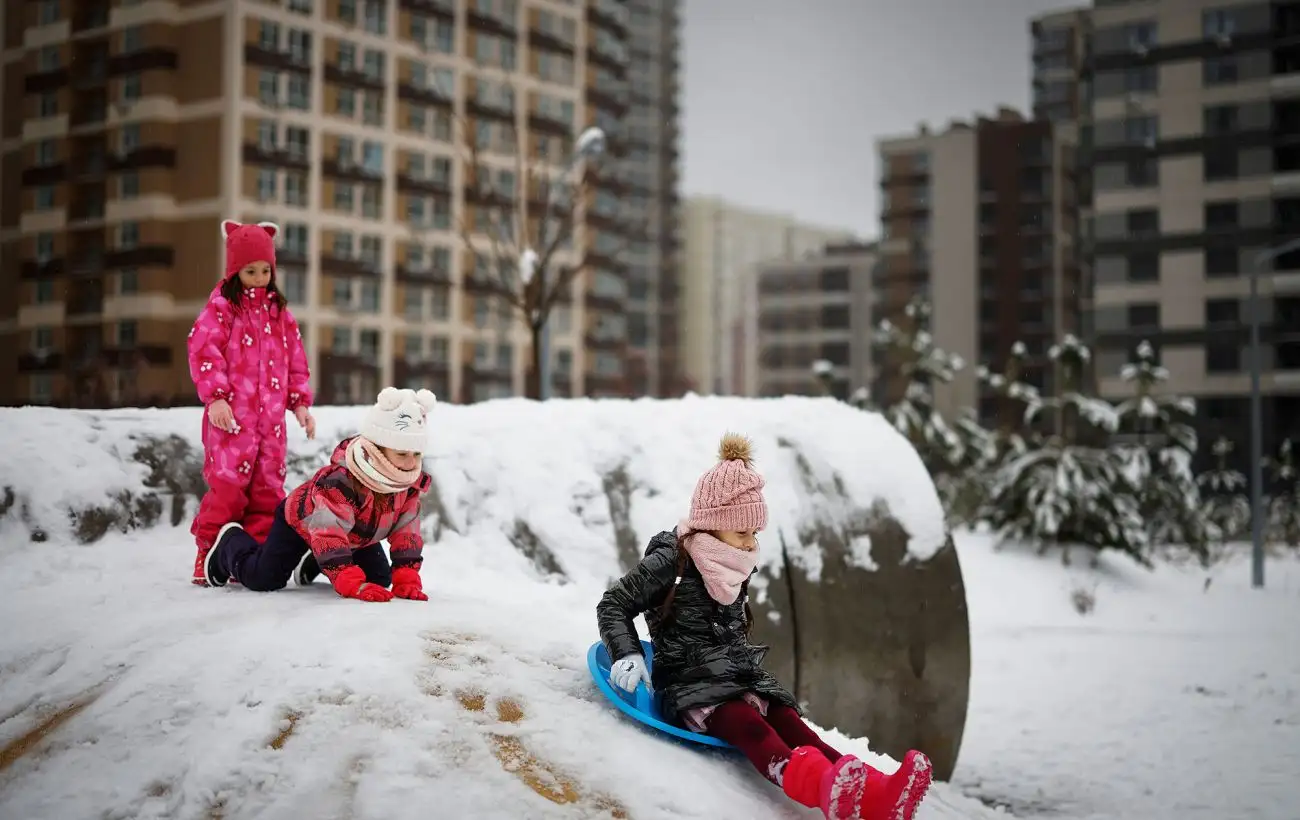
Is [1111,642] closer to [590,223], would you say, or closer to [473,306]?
[473,306]

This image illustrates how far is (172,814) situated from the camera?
3117 mm

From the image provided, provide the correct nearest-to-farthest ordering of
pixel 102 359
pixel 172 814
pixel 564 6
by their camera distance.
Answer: pixel 172 814 → pixel 102 359 → pixel 564 6

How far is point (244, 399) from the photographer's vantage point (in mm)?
5297

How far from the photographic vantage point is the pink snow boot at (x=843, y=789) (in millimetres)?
3398

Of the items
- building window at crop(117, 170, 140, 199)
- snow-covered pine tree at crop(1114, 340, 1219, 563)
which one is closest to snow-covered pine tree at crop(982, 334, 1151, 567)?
snow-covered pine tree at crop(1114, 340, 1219, 563)

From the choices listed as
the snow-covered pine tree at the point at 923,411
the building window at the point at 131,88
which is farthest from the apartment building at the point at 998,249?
the building window at the point at 131,88

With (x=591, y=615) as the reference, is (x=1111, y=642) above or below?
below

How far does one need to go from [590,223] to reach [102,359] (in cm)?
3487

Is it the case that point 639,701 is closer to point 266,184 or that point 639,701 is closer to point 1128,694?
point 1128,694

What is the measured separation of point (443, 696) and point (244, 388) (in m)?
2.27

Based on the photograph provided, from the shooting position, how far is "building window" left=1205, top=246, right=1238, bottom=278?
39969mm

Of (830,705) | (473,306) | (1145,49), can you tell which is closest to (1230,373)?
(1145,49)

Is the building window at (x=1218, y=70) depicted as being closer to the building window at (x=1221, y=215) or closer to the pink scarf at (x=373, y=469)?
the building window at (x=1221, y=215)

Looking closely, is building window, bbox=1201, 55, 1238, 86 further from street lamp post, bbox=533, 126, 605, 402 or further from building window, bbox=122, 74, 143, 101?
building window, bbox=122, 74, 143, 101
